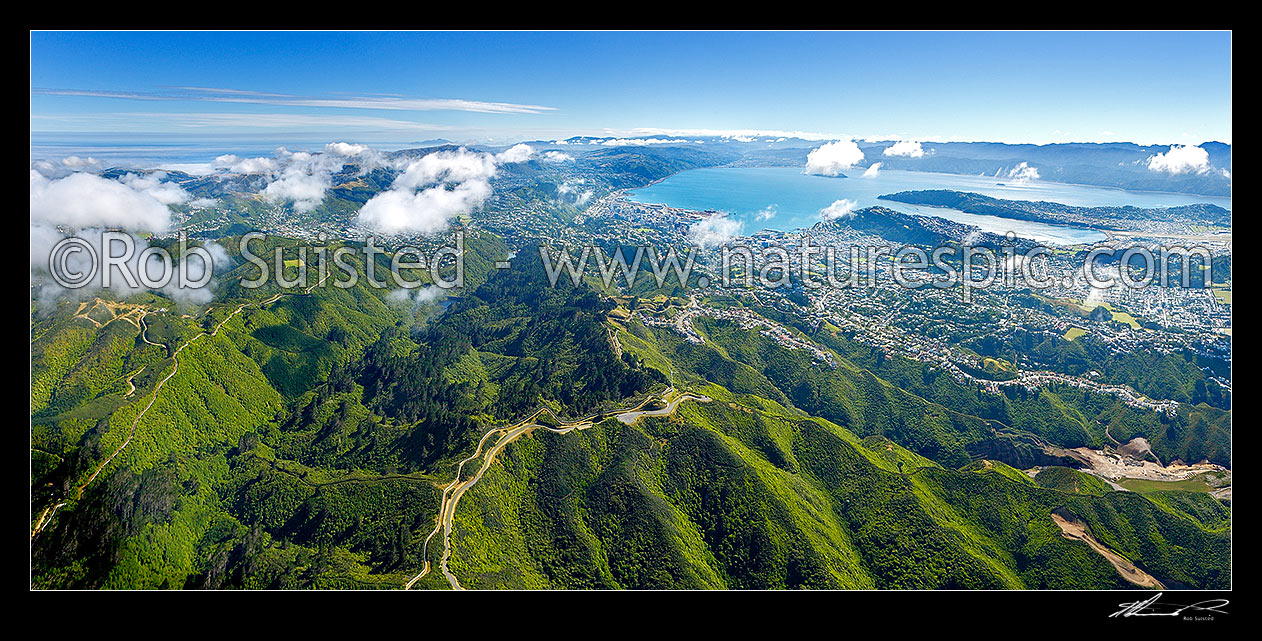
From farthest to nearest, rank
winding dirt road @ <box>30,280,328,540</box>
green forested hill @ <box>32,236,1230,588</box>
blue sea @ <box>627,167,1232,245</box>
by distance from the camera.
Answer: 1. blue sea @ <box>627,167,1232,245</box>
2. green forested hill @ <box>32,236,1230,588</box>
3. winding dirt road @ <box>30,280,328,540</box>

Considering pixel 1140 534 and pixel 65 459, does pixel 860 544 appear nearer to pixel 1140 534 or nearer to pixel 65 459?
pixel 1140 534

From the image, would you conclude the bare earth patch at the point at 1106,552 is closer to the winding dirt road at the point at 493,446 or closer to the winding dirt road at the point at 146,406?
the winding dirt road at the point at 493,446

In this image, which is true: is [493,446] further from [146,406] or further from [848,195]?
[848,195]

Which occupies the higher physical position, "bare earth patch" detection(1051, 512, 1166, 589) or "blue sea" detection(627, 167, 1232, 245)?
"blue sea" detection(627, 167, 1232, 245)
